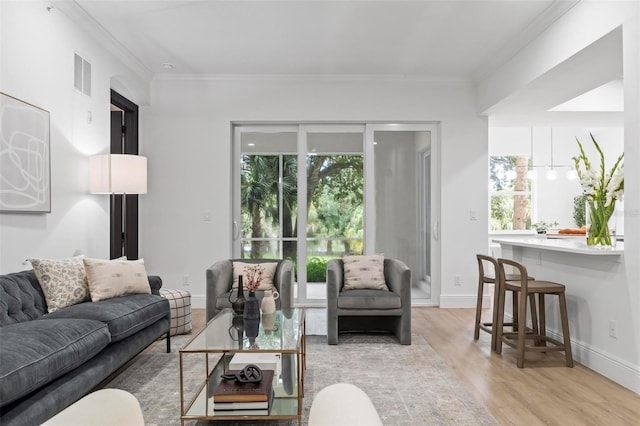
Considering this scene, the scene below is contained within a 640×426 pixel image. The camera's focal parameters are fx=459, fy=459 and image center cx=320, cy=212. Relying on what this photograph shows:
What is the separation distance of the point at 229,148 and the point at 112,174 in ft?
6.42

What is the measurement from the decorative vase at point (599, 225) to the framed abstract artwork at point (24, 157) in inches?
165

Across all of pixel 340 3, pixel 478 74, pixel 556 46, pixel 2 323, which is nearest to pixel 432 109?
pixel 478 74

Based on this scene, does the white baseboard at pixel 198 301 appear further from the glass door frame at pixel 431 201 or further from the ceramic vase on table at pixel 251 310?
the ceramic vase on table at pixel 251 310

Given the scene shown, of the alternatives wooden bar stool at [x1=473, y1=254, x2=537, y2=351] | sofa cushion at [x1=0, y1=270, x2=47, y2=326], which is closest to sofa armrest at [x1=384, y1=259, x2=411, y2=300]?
wooden bar stool at [x1=473, y1=254, x2=537, y2=351]

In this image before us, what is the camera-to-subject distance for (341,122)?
6.01 metres

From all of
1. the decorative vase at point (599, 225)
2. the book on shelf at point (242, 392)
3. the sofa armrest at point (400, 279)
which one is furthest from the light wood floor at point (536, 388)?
the book on shelf at point (242, 392)

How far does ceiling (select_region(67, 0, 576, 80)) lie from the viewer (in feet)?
12.9

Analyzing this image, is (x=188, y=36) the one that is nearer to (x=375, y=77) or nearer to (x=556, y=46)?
(x=375, y=77)

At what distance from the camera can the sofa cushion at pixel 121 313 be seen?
285cm

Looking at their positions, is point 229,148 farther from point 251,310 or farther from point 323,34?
point 251,310

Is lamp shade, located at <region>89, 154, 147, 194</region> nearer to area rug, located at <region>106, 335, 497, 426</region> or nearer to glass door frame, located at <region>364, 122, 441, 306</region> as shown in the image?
area rug, located at <region>106, 335, 497, 426</region>

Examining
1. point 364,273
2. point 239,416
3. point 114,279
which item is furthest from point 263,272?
point 239,416

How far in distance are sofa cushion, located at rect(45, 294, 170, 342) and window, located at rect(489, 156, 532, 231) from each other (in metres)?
6.95

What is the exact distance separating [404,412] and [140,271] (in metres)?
2.25
